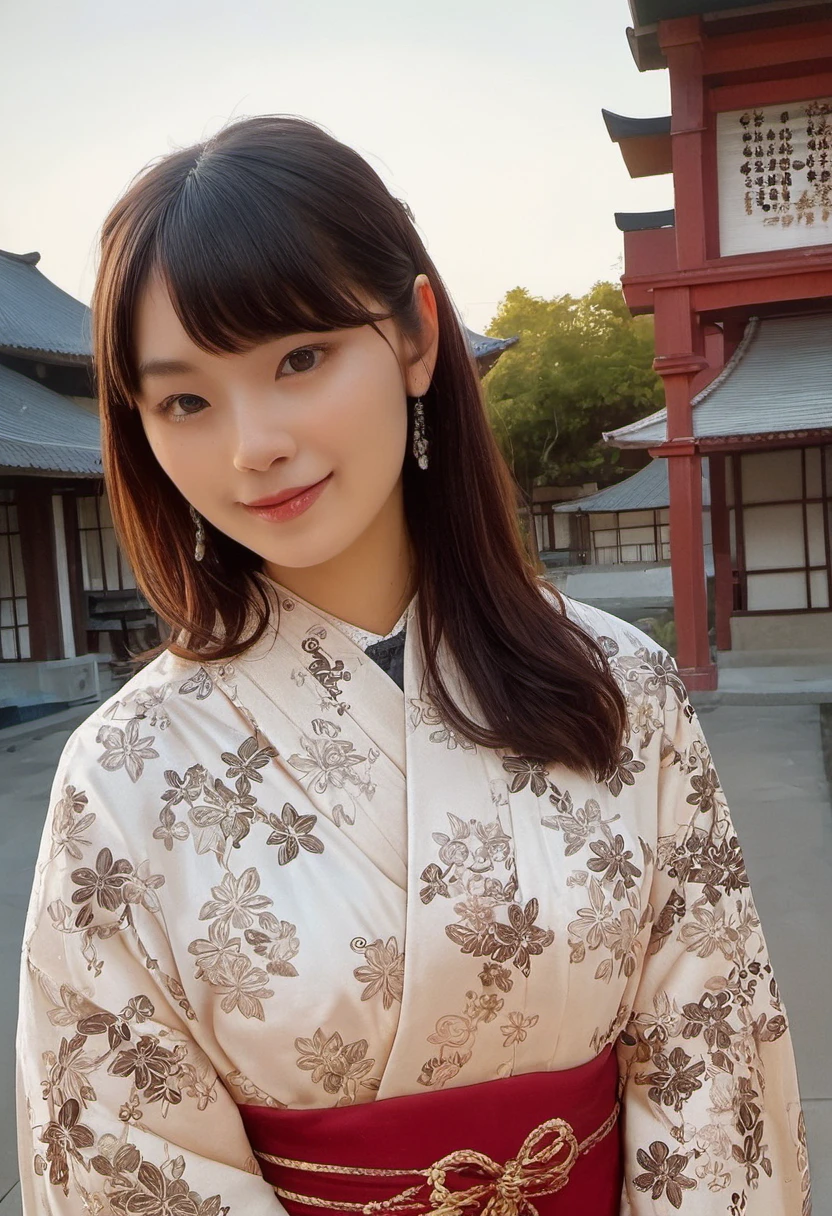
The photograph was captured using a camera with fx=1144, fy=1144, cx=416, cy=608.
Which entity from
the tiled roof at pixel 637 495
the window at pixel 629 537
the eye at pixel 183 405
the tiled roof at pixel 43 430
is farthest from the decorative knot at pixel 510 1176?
the window at pixel 629 537

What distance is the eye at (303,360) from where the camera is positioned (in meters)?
0.97

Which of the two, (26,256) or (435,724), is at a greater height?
(26,256)

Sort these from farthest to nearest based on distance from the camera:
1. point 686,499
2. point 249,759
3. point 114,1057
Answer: point 686,499
point 249,759
point 114,1057

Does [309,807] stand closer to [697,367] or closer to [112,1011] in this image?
[112,1011]

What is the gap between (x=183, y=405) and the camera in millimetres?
990

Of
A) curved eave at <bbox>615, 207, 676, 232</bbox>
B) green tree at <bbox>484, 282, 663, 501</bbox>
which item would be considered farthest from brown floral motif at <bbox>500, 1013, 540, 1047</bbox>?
green tree at <bbox>484, 282, 663, 501</bbox>

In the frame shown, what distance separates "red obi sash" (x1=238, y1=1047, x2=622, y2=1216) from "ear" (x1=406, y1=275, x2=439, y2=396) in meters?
0.65

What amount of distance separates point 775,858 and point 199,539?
388cm

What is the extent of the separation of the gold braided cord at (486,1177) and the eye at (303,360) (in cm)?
68

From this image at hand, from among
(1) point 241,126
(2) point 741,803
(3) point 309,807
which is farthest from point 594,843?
(2) point 741,803

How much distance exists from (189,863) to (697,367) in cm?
753

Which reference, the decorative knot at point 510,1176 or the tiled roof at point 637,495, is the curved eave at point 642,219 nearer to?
the decorative knot at point 510,1176

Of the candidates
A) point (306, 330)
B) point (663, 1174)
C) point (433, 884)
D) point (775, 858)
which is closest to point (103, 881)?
point (433, 884)

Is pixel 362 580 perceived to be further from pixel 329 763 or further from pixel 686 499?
pixel 686 499
